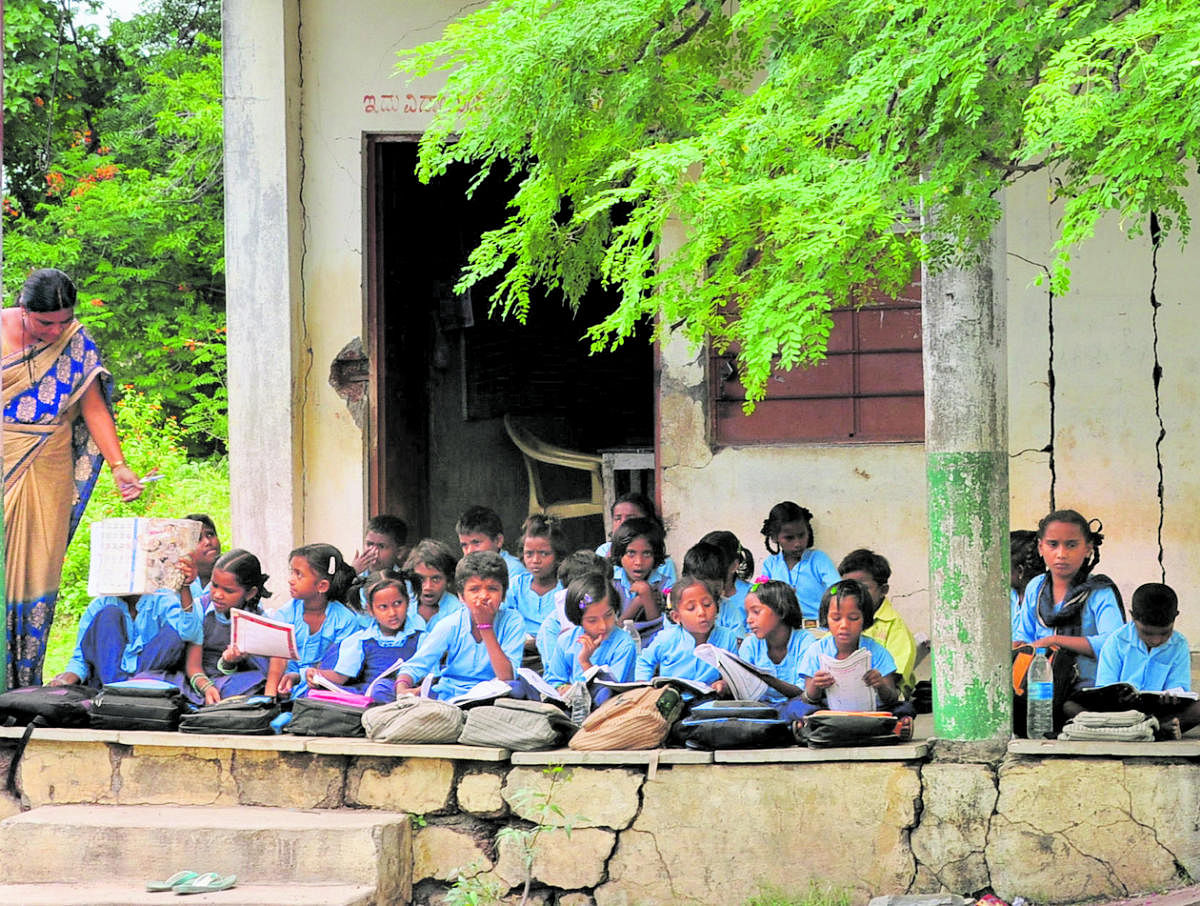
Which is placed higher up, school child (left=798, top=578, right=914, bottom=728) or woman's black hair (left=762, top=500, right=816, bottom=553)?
woman's black hair (left=762, top=500, right=816, bottom=553)

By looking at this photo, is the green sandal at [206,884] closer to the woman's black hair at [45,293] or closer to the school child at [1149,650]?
the woman's black hair at [45,293]

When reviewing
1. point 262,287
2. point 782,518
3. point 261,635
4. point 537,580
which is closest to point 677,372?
point 782,518

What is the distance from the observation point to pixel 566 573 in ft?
21.9

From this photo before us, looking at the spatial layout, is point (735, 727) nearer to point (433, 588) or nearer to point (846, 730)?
point (846, 730)

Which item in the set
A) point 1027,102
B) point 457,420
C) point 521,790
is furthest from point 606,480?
point 1027,102

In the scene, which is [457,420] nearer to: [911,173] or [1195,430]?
[1195,430]

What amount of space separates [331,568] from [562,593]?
1.01m

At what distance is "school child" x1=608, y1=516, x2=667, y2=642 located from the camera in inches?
271

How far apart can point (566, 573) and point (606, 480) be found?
3.32 metres

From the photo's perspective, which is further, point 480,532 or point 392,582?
point 480,532

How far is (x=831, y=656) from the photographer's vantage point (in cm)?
565

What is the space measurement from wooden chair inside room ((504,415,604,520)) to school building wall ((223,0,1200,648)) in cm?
235

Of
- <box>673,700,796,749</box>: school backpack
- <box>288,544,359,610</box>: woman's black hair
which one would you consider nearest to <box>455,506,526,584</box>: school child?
<box>288,544,359,610</box>: woman's black hair

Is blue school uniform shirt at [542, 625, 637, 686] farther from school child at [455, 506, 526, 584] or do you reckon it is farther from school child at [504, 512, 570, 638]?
school child at [455, 506, 526, 584]
